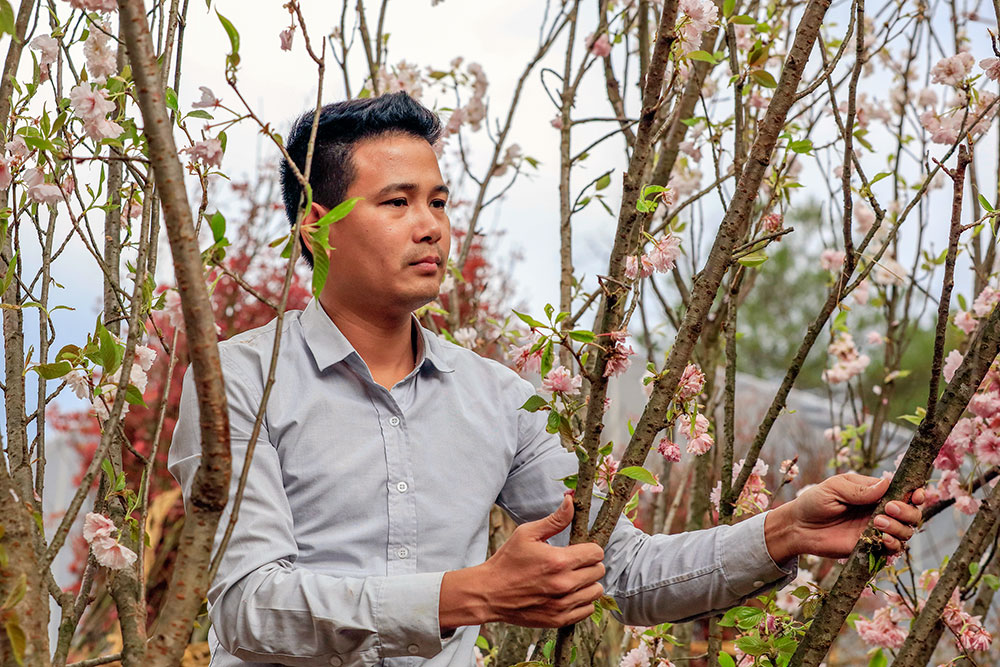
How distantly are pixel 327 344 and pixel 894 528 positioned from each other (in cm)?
84

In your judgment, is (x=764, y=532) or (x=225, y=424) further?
(x=764, y=532)

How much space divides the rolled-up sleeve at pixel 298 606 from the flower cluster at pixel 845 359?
199 centimetres

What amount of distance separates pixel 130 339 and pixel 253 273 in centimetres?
416

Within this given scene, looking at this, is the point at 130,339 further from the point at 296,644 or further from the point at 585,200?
the point at 585,200

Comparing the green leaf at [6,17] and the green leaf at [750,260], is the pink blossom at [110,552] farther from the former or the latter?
the green leaf at [750,260]

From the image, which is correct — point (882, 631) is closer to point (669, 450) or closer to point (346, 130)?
point (669, 450)

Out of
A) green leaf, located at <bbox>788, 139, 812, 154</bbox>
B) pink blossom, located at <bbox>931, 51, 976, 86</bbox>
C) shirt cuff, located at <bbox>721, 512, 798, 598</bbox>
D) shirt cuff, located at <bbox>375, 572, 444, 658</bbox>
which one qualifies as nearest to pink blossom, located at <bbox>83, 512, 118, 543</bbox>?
shirt cuff, located at <bbox>375, 572, 444, 658</bbox>

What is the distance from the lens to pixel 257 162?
5293mm

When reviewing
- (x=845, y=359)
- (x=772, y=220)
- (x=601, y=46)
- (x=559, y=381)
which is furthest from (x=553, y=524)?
(x=845, y=359)

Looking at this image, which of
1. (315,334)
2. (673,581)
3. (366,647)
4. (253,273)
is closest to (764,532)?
(673,581)

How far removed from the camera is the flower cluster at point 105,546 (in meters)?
1.26

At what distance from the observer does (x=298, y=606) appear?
1.19 meters

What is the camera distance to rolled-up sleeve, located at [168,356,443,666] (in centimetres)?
117

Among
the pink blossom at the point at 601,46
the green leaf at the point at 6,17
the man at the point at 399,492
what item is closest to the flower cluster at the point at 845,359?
the pink blossom at the point at 601,46
